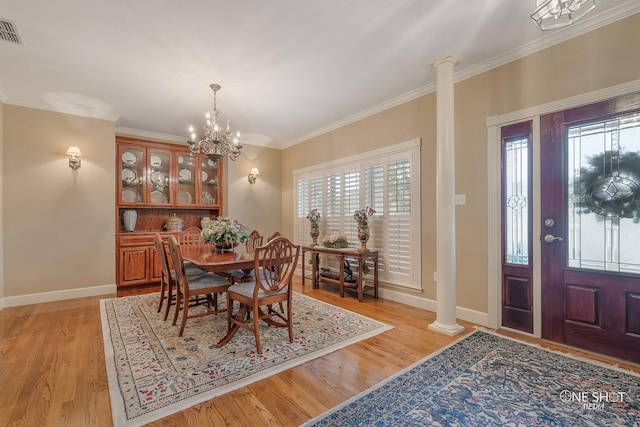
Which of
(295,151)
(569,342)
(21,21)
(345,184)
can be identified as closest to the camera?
(21,21)

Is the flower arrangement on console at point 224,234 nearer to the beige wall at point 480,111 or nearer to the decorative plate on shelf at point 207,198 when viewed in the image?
the beige wall at point 480,111

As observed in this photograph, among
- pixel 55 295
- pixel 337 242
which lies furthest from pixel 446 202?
pixel 55 295

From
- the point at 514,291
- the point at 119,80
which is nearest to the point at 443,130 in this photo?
the point at 514,291

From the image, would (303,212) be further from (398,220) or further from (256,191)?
(398,220)

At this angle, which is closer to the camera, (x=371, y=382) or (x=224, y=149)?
(x=371, y=382)

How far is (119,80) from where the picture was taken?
3.44m

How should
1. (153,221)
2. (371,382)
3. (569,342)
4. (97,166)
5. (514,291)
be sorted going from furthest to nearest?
(153,221)
(97,166)
(514,291)
(569,342)
(371,382)

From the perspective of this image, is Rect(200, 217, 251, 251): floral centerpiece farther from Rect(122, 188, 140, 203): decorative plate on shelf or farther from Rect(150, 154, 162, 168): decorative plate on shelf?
Rect(150, 154, 162, 168): decorative plate on shelf

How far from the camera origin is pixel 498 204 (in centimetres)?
306

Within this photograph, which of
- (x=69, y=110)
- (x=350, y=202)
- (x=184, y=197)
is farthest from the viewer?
(x=184, y=197)

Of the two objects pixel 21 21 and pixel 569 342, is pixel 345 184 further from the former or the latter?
pixel 21 21

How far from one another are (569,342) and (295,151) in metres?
5.09

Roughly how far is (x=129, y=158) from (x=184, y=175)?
93 cm

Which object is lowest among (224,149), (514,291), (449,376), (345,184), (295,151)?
(449,376)
